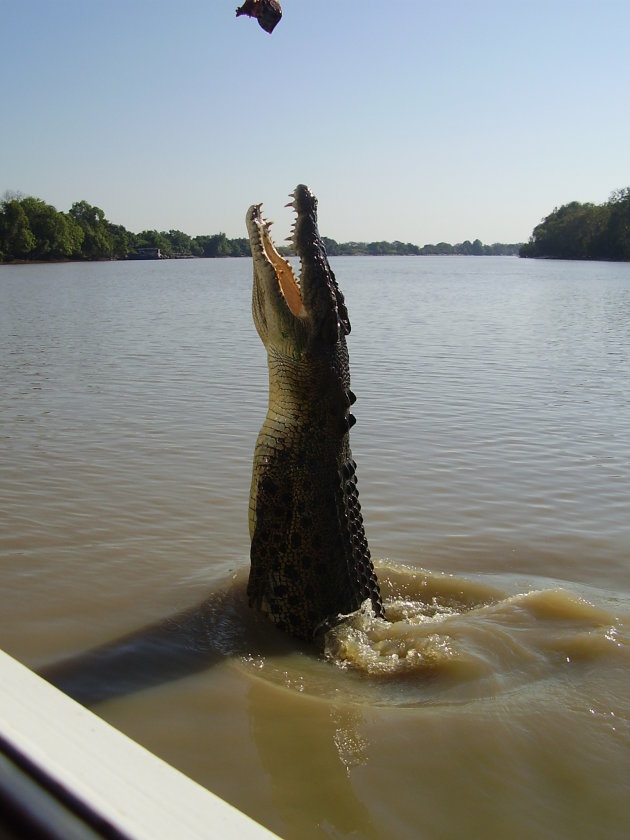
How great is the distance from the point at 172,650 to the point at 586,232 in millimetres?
116554

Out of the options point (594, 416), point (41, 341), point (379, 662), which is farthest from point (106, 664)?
point (41, 341)

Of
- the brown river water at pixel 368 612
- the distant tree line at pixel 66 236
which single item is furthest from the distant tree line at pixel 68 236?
the brown river water at pixel 368 612

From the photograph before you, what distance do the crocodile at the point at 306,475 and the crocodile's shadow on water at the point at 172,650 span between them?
0.13 meters

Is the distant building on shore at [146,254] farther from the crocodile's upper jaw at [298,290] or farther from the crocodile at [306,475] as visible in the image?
the crocodile at [306,475]

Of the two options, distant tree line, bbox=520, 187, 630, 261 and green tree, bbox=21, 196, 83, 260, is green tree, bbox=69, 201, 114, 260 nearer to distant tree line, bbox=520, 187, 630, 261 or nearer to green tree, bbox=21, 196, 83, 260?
green tree, bbox=21, 196, 83, 260

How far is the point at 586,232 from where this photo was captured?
11062 centimetres

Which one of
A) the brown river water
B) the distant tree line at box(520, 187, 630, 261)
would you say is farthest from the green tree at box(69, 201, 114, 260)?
the brown river water

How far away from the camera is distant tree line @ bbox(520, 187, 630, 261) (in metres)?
101

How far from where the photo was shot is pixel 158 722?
310 cm

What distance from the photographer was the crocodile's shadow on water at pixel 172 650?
134 inches

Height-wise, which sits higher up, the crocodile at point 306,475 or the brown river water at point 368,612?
the crocodile at point 306,475

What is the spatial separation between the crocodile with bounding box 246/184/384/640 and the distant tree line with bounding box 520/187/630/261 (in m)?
104

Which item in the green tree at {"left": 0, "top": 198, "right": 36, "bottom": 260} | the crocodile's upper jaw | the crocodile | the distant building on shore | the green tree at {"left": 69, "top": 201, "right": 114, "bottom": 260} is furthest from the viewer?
the distant building on shore

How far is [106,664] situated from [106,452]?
4.09 metres
